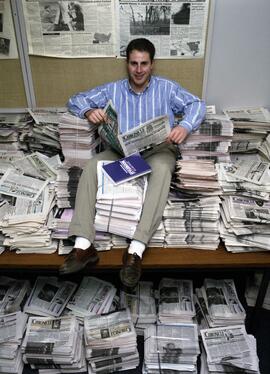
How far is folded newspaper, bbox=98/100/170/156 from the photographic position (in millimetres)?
1558

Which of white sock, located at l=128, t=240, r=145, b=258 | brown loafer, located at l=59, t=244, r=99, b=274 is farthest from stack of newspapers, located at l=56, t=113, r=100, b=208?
white sock, located at l=128, t=240, r=145, b=258

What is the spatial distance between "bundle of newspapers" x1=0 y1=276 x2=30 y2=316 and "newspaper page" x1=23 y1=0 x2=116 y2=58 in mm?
1290

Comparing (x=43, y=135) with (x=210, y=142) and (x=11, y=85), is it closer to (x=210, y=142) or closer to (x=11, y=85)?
(x=11, y=85)

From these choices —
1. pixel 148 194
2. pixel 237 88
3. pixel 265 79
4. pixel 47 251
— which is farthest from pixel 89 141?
pixel 265 79

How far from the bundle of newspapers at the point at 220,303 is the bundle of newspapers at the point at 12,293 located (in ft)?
3.05

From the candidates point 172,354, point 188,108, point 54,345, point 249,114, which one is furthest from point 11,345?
point 249,114

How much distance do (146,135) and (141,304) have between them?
0.87 m

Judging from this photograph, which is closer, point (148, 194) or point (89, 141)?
point (148, 194)

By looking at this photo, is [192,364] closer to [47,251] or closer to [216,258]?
[216,258]

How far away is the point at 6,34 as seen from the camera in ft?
6.19

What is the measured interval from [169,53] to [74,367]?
5.61ft

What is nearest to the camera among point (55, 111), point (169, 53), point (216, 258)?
point (216, 258)

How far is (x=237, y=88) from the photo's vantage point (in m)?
2.05

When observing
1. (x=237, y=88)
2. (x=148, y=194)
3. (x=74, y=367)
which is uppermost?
(x=237, y=88)
